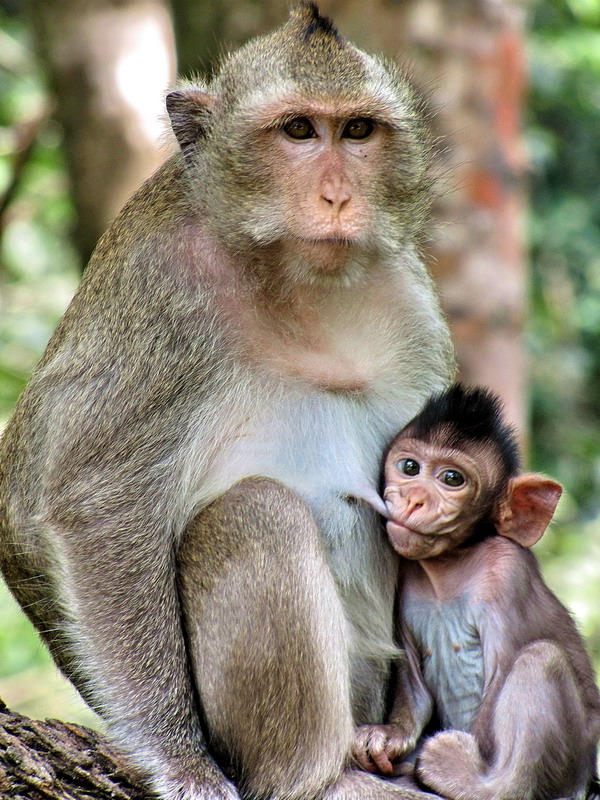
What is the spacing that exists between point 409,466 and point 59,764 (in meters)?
1.72

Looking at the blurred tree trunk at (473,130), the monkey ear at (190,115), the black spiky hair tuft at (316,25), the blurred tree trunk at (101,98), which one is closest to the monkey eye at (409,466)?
the monkey ear at (190,115)

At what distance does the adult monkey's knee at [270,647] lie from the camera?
13.1 ft

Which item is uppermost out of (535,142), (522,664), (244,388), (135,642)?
(535,142)

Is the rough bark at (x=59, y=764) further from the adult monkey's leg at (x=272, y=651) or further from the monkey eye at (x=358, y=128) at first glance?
the monkey eye at (x=358, y=128)

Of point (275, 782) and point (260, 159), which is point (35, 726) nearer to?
point (275, 782)

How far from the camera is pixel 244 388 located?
4.30 meters

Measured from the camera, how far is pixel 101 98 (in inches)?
326

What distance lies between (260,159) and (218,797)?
240 cm

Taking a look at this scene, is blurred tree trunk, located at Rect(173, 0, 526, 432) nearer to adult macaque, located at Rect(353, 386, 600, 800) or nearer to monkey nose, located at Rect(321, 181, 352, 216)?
adult macaque, located at Rect(353, 386, 600, 800)

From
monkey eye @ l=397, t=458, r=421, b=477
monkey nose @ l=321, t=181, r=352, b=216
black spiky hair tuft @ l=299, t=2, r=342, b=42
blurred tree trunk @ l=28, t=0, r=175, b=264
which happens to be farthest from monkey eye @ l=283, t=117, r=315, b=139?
blurred tree trunk @ l=28, t=0, r=175, b=264

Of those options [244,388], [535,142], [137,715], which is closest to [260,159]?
[244,388]

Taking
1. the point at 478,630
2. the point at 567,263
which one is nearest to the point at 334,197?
the point at 478,630

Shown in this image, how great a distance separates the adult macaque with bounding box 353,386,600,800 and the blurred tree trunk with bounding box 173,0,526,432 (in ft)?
11.4

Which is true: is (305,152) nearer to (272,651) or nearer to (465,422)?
(465,422)
